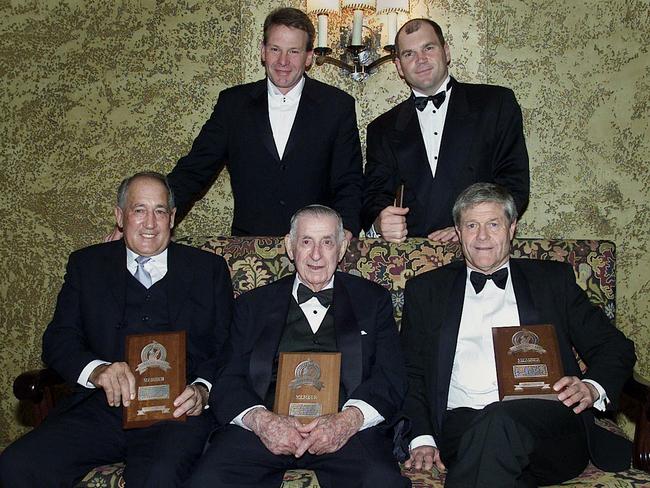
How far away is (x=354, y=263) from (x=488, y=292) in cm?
63

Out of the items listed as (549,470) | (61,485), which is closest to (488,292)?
(549,470)

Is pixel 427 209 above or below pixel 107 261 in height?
above

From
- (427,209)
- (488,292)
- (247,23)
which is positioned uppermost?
(247,23)

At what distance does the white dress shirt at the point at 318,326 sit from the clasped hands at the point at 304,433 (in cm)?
6

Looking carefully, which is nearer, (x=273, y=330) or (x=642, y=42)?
(x=273, y=330)

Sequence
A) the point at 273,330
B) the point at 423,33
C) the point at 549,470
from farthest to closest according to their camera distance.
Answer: the point at 423,33
the point at 273,330
the point at 549,470

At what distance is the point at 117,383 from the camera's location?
3025 millimetres

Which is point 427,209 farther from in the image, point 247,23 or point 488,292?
point 247,23

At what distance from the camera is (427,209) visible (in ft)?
13.1

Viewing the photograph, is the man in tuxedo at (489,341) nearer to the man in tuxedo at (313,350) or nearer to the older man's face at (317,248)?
the man in tuxedo at (313,350)

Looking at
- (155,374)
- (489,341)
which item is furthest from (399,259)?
(155,374)

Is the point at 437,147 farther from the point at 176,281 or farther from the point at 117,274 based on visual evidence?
the point at 117,274

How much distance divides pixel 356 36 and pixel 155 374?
245 cm

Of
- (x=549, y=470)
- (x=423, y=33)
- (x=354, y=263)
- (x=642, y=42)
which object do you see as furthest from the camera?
(x=642, y=42)
